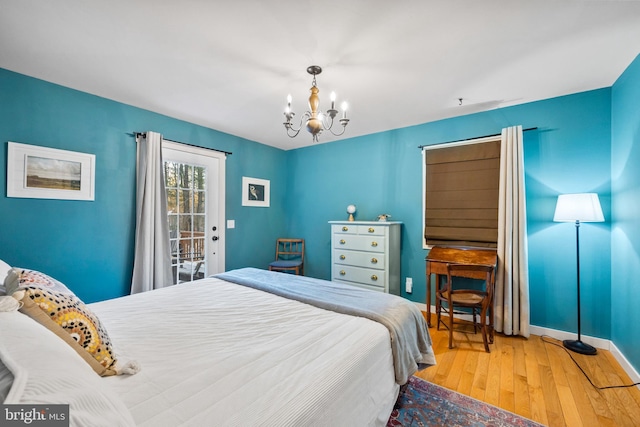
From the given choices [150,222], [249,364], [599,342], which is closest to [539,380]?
[599,342]

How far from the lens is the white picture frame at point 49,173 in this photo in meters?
2.19

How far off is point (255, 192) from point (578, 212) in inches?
151

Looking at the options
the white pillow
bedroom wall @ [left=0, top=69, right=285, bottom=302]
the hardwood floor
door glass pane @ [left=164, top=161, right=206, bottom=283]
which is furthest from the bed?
door glass pane @ [left=164, top=161, right=206, bottom=283]

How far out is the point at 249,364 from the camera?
1.05 m

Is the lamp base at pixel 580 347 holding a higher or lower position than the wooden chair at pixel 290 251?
lower

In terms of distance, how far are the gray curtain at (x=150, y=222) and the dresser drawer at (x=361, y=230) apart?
6.90 feet

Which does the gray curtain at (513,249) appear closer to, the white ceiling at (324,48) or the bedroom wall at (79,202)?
the white ceiling at (324,48)

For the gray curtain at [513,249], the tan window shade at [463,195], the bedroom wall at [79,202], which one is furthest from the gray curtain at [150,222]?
the gray curtain at [513,249]

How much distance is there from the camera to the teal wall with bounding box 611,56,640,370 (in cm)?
195

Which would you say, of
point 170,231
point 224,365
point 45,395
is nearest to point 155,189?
point 170,231

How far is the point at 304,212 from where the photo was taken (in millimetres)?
4547

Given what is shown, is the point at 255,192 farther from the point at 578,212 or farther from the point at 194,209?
the point at 578,212

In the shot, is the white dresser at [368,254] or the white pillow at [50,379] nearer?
the white pillow at [50,379]

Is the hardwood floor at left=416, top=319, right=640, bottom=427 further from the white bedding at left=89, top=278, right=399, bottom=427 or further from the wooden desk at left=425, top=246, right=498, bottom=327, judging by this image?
the white bedding at left=89, top=278, right=399, bottom=427
